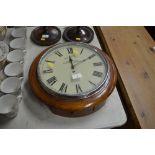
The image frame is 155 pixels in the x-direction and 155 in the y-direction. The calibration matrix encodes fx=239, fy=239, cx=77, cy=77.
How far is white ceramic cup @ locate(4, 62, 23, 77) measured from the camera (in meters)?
1.31

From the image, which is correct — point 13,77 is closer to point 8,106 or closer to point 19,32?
point 8,106

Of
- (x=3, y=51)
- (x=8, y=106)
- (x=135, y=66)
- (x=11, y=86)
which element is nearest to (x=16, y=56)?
(x=3, y=51)

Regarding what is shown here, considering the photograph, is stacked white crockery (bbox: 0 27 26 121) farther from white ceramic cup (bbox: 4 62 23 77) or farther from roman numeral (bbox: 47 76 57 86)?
roman numeral (bbox: 47 76 57 86)

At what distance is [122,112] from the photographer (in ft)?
3.96

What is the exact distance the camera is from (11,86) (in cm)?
126

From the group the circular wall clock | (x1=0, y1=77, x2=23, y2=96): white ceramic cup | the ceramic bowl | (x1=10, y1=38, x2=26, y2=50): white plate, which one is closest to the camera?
the circular wall clock

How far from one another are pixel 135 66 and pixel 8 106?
76 centimetres

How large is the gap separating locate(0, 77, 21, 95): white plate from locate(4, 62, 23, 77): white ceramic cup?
1.4 inches

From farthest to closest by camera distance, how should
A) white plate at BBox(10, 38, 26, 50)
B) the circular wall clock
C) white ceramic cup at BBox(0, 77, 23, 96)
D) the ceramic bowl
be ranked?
white plate at BBox(10, 38, 26, 50) < the ceramic bowl < white ceramic cup at BBox(0, 77, 23, 96) < the circular wall clock

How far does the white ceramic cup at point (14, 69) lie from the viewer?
1.31m

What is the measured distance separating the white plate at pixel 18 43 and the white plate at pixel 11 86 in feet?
0.82

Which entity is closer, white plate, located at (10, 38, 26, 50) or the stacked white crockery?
the stacked white crockery

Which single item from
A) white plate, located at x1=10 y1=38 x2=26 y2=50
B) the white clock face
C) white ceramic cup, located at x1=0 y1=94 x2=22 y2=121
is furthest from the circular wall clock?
white plate, located at x1=10 y1=38 x2=26 y2=50

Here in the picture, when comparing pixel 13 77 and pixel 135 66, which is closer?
pixel 13 77
